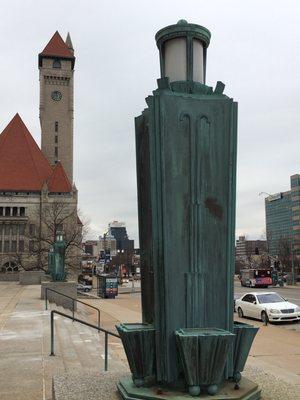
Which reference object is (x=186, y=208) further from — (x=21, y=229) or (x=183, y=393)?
(x=21, y=229)

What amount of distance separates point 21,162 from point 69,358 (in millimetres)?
73775

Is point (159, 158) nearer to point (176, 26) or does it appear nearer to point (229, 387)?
point (176, 26)

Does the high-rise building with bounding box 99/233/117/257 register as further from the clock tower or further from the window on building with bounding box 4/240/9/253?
the window on building with bounding box 4/240/9/253

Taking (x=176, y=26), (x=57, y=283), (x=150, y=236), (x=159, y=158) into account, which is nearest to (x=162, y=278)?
(x=150, y=236)

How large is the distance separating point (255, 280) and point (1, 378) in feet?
166

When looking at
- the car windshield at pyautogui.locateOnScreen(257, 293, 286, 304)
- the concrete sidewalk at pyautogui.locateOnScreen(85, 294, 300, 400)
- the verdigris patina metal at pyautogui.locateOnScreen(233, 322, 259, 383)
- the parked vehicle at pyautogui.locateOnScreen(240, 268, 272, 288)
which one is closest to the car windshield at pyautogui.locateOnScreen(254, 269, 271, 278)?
the parked vehicle at pyautogui.locateOnScreen(240, 268, 272, 288)

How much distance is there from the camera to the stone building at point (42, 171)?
239 ft

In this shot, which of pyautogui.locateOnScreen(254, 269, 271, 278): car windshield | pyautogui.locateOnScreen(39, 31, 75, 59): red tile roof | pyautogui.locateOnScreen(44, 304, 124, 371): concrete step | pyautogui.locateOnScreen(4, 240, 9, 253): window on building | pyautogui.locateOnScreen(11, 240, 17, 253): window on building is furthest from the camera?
pyautogui.locateOnScreen(39, 31, 75, 59): red tile roof

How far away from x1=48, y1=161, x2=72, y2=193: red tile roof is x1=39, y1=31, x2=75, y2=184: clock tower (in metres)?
5.12

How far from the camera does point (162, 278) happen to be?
405 centimetres

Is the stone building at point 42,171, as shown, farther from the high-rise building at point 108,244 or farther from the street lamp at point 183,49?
the street lamp at point 183,49

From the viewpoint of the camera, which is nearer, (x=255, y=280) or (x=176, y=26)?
(x=176, y=26)

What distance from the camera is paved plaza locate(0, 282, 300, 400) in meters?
5.09

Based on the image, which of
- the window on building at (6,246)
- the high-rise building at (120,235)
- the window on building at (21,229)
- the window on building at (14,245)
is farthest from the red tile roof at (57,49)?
the high-rise building at (120,235)
